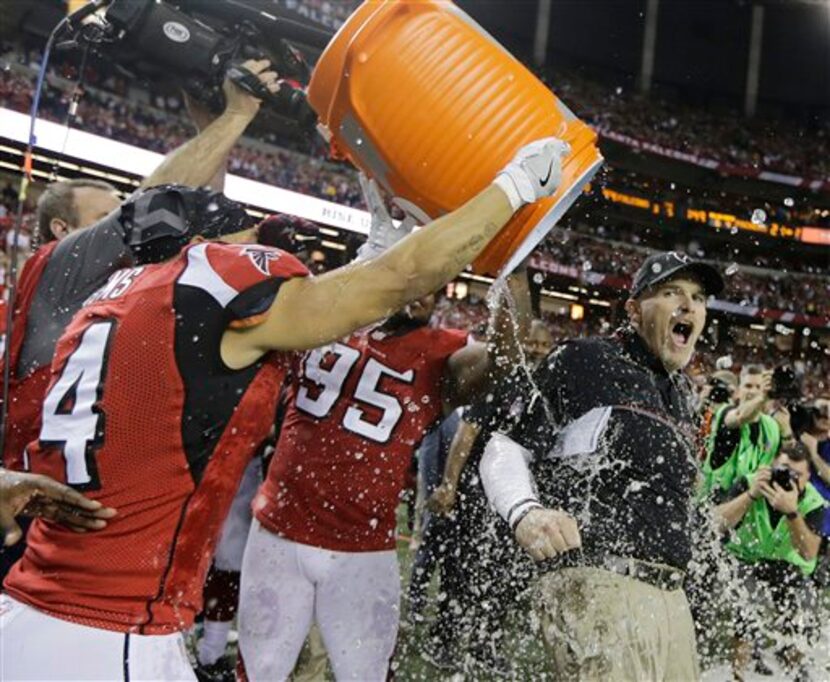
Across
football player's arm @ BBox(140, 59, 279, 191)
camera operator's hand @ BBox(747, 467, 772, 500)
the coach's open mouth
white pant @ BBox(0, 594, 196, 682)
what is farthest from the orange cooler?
camera operator's hand @ BBox(747, 467, 772, 500)

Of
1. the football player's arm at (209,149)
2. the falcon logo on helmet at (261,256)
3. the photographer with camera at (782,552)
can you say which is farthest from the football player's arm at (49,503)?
the photographer with camera at (782,552)

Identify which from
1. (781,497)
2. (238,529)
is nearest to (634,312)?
(781,497)

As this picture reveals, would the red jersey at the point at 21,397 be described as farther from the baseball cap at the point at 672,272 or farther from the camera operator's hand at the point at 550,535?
the baseball cap at the point at 672,272

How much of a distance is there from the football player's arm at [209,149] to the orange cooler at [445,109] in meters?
0.71

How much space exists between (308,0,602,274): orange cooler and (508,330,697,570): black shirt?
51cm

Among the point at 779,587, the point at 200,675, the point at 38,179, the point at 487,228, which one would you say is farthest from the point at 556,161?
the point at 38,179

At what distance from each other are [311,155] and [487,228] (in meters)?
26.9

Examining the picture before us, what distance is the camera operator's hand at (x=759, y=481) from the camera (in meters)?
4.08

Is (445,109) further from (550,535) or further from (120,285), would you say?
(550,535)

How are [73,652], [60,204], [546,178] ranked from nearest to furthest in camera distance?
1. [73,652]
2. [546,178]
3. [60,204]

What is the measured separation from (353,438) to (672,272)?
1164 millimetres

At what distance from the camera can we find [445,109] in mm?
2062

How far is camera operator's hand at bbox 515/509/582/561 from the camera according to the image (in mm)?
2148

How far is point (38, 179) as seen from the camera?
22.5m
